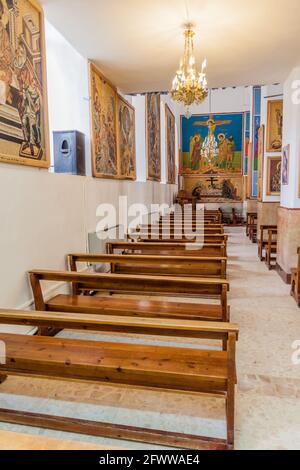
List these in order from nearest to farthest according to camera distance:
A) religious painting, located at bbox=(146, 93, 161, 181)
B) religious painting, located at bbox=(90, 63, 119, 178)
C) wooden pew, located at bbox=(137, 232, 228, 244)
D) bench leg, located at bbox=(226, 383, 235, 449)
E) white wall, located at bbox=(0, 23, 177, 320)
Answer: bench leg, located at bbox=(226, 383, 235, 449) < white wall, located at bbox=(0, 23, 177, 320) < religious painting, located at bbox=(90, 63, 119, 178) < wooden pew, located at bbox=(137, 232, 228, 244) < religious painting, located at bbox=(146, 93, 161, 181)

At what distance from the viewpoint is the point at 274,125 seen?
8102 millimetres

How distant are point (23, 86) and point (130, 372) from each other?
2.66 meters

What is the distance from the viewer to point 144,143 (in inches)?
326

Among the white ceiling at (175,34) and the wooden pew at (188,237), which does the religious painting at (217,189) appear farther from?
the white ceiling at (175,34)

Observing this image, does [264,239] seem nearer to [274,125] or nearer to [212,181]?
[274,125]

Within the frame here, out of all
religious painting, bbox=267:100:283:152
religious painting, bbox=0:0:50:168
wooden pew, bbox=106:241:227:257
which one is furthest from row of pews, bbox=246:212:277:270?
religious painting, bbox=0:0:50:168

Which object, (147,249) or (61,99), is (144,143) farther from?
(147,249)

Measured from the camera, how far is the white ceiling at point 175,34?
3.33 m

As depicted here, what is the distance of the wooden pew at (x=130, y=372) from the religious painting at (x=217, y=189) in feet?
46.2

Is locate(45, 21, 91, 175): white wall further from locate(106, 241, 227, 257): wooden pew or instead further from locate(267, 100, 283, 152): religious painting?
locate(267, 100, 283, 152): religious painting

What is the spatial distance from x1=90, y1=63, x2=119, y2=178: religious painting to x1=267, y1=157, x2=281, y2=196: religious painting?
4.03 m

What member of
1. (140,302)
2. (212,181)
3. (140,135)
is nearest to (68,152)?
(140,302)

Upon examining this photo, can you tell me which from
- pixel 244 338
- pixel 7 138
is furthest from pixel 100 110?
pixel 244 338

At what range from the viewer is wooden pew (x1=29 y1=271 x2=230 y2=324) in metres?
2.71
